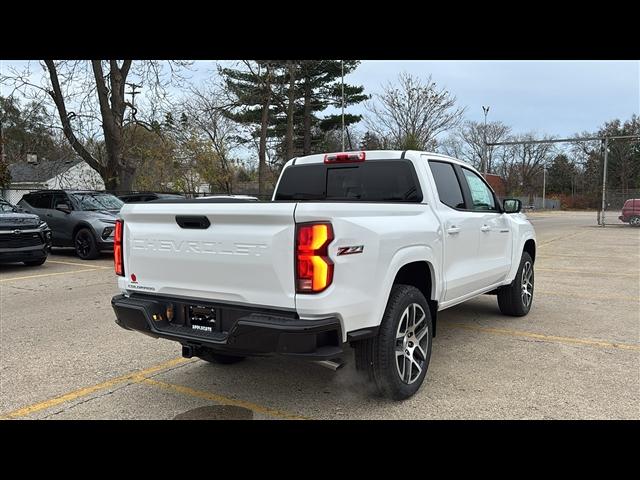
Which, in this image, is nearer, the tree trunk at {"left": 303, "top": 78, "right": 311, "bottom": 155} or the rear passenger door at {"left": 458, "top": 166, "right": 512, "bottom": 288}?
the rear passenger door at {"left": 458, "top": 166, "right": 512, "bottom": 288}

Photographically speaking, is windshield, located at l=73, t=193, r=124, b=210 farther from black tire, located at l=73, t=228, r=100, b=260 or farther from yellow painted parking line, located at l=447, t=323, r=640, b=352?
yellow painted parking line, located at l=447, t=323, r=640, b=352

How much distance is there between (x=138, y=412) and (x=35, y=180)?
51.7 meters

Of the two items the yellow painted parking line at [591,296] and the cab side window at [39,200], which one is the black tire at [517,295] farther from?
the cab side window at [39,200]

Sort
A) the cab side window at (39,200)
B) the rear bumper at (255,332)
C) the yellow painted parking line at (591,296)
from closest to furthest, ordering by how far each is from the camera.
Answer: the rear bumper at (255,332) → the yellow painted parking line at (591,296) → the cab side window at (39,200)

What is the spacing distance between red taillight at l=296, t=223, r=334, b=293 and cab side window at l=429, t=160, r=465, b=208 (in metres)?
→ 1.92

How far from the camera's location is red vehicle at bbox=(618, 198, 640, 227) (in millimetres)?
28984

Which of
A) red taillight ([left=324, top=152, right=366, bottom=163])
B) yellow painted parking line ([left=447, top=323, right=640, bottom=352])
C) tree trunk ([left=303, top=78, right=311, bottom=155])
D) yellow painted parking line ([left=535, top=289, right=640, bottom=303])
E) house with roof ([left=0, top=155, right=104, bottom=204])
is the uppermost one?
tree trunk ([left=303, top=78, right=311, bottom=155])

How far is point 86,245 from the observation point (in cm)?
1269

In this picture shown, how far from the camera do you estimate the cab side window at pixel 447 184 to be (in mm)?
4746

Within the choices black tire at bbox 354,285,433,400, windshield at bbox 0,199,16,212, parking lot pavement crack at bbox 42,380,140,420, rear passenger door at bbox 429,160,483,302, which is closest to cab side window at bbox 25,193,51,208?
windshield at bbox 0,199,16,212

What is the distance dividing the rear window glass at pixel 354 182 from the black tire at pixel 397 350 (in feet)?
3.38

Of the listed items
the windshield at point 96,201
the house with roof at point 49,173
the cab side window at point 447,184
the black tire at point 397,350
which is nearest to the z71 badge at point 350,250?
the black tire at point 397,350

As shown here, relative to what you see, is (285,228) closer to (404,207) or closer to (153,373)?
(404,207)

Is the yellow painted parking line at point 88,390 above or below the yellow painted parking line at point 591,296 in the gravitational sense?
below
